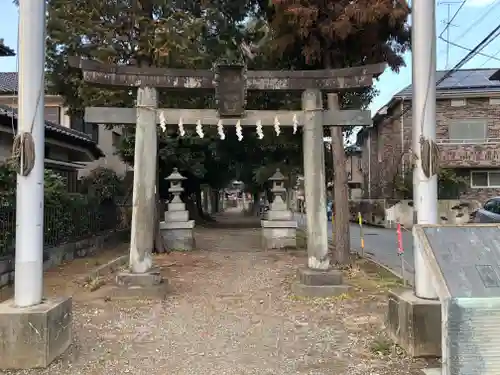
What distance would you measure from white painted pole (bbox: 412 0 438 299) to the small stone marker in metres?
1.64

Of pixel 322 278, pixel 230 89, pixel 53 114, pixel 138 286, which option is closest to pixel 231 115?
pixel 230 89

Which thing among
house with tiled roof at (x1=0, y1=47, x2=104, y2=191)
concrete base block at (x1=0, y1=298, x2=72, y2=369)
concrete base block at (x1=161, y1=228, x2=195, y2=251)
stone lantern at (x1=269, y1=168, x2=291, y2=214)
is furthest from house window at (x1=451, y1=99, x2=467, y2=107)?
concrete base block at (x1=0, y1=298, x2=72, y2=369)

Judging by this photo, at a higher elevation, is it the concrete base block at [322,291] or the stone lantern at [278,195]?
the stone lantern at [278,195]

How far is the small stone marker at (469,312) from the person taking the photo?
3.82 m

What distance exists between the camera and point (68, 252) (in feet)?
42.0

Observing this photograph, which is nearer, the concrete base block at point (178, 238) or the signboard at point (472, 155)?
the concrete base block at point (178, 238)

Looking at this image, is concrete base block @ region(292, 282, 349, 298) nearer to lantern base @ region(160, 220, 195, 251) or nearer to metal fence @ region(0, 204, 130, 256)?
metal fence @ region(0, 204, 130, 256)

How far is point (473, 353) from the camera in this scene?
3836 mm

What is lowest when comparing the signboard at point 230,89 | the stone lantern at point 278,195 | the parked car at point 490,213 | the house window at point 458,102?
the parked car at point 490,213

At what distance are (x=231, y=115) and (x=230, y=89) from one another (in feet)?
1.44

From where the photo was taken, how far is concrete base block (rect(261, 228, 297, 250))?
53.5ft

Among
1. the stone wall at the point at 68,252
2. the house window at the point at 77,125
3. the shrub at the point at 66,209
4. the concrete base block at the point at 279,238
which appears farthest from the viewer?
the house window at the point at 77,125

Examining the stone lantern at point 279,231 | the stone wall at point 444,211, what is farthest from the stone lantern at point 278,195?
the stone wall at point 444,211

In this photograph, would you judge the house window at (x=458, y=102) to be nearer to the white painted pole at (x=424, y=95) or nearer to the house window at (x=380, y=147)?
the house window at (x=380, y=147)
